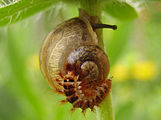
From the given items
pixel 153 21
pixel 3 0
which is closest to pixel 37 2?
pixel 3 0

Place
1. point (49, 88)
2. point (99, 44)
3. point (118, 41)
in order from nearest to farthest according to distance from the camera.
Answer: point (99, 44)
point (118, 41)
point (49, 88)

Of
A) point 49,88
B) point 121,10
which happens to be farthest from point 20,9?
point 49,88

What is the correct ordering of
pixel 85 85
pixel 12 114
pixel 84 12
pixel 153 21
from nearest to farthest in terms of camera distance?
pixel 85 85 → pixel 84 12 → pixel 12 114 → pixel 153 21

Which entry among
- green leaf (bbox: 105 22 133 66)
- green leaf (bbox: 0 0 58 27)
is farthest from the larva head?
green leaf (bbox: 105 22 133 66)

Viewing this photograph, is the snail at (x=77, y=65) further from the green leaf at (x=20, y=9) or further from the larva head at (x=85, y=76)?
the green leaf at (x=20, y=9)

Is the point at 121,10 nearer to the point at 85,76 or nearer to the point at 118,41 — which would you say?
the point at 85,76

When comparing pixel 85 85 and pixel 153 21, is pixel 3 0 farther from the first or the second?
pixel 153 21
